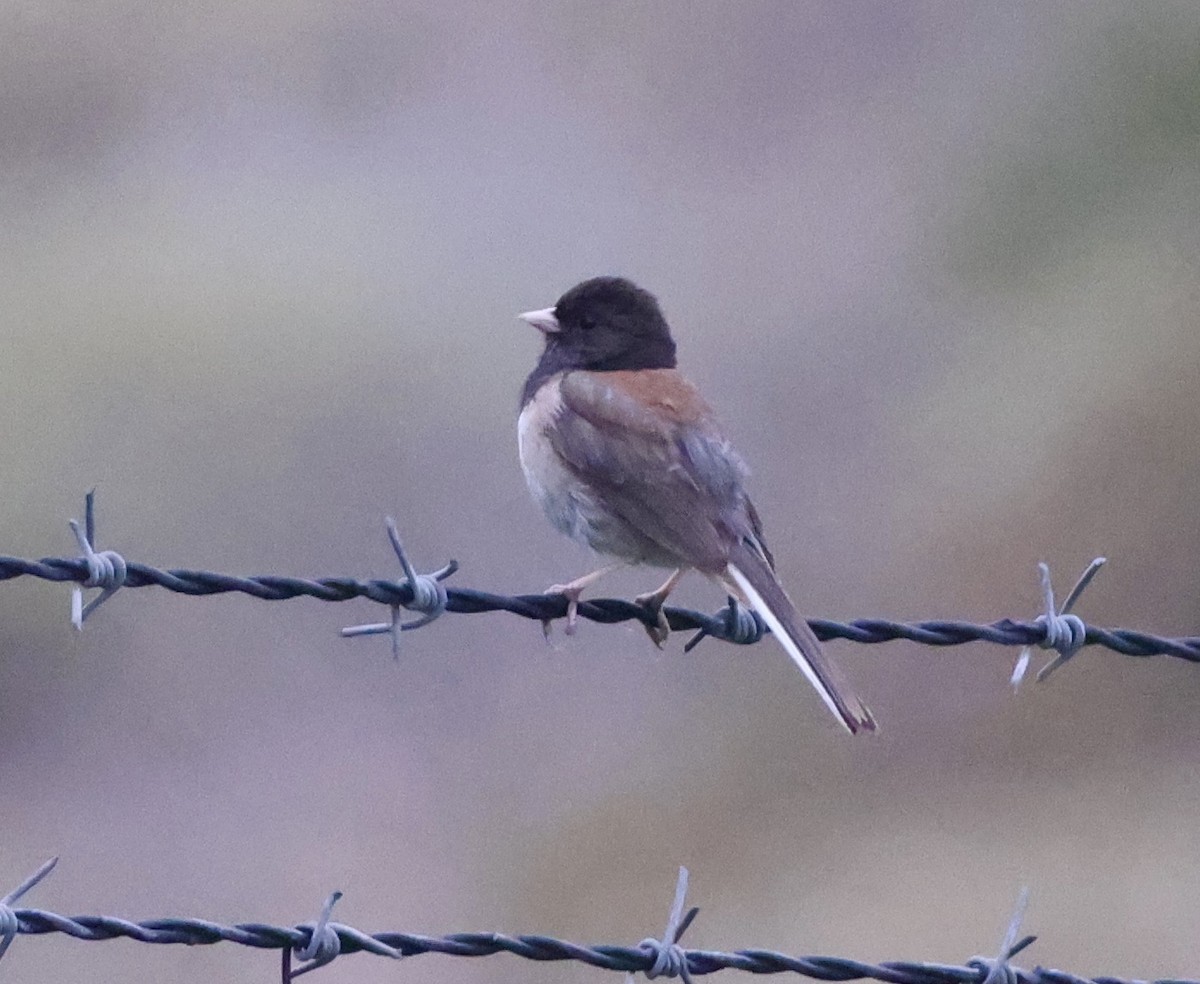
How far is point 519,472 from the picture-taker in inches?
503

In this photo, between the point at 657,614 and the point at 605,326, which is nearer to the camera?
the point at 657,614

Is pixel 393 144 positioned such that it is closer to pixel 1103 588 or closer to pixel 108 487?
pixel 108 487

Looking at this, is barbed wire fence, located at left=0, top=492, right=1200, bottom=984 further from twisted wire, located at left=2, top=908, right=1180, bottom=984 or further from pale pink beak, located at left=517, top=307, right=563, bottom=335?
pale pink beak, located at left=517, top=307, right=563, bottom=335

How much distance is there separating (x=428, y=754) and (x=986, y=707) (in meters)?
3.42

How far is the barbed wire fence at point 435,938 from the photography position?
2.80m

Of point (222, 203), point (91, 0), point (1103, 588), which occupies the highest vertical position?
point (91, 0)

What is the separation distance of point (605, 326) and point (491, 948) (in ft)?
9.67

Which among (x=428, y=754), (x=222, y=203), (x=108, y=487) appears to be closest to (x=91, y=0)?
(x=222, y=203)

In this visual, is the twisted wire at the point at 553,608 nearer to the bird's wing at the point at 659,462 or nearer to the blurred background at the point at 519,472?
the bird's wing at the point at 659,462

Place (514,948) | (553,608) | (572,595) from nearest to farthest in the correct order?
(514,948) < (553,608) < (572,595)

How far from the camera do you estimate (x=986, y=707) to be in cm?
1094

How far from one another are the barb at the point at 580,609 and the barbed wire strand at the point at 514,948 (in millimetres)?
544

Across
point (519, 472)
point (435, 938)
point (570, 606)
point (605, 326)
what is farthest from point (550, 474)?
point (519, 472)

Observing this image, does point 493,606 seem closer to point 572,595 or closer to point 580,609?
point 580,609
